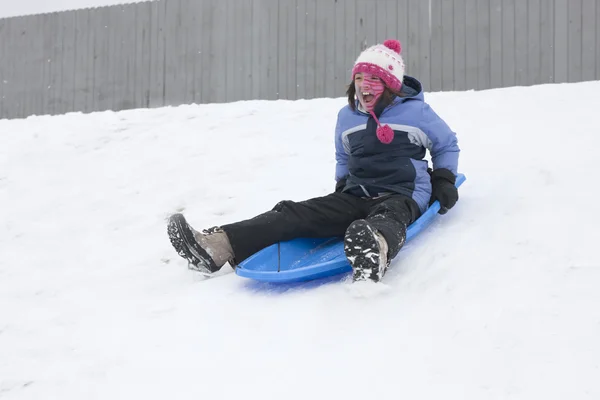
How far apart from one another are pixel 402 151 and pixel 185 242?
111 cm

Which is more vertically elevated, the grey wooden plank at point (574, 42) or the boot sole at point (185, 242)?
the grey wooden plank at point (574, 42)

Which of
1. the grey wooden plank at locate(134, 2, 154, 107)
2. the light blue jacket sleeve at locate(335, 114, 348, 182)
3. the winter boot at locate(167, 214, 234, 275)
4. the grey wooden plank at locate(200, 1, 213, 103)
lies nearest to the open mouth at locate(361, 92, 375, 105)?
the light blue jacket sleeve at locate(335, 114, 348, 182)

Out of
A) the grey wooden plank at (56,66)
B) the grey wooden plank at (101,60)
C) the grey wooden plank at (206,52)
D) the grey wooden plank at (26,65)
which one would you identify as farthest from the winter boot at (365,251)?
the grey wooden plank at (26,65)

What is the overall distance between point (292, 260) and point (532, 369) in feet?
4.33

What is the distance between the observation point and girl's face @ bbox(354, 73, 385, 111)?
2867mm

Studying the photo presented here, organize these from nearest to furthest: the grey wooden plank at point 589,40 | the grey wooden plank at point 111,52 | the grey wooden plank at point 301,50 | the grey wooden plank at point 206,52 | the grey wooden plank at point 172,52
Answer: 1. the grey wooden plank at point 589,40
2. the grey wooden plank at point 301,50
3. the grey wooden plank at point 206,52
4. the grey wooden plank at point 172,52
5. the grey wooden plank at point 111,52

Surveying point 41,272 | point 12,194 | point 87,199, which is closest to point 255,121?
point 87,199

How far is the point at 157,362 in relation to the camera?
2033 mm

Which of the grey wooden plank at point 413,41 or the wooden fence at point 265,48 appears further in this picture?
the grey wooden plank at point 413,41

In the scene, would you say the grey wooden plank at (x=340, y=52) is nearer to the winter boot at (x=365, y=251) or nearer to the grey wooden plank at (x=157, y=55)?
the grey wooden plank at (x=157, y=55)

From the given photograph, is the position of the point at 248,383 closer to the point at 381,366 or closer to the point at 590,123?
the point at 381,366

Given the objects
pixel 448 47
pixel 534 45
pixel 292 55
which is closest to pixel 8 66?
pixel 292 55

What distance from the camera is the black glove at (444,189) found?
2.74m

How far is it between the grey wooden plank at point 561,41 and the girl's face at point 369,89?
13.0 ft
